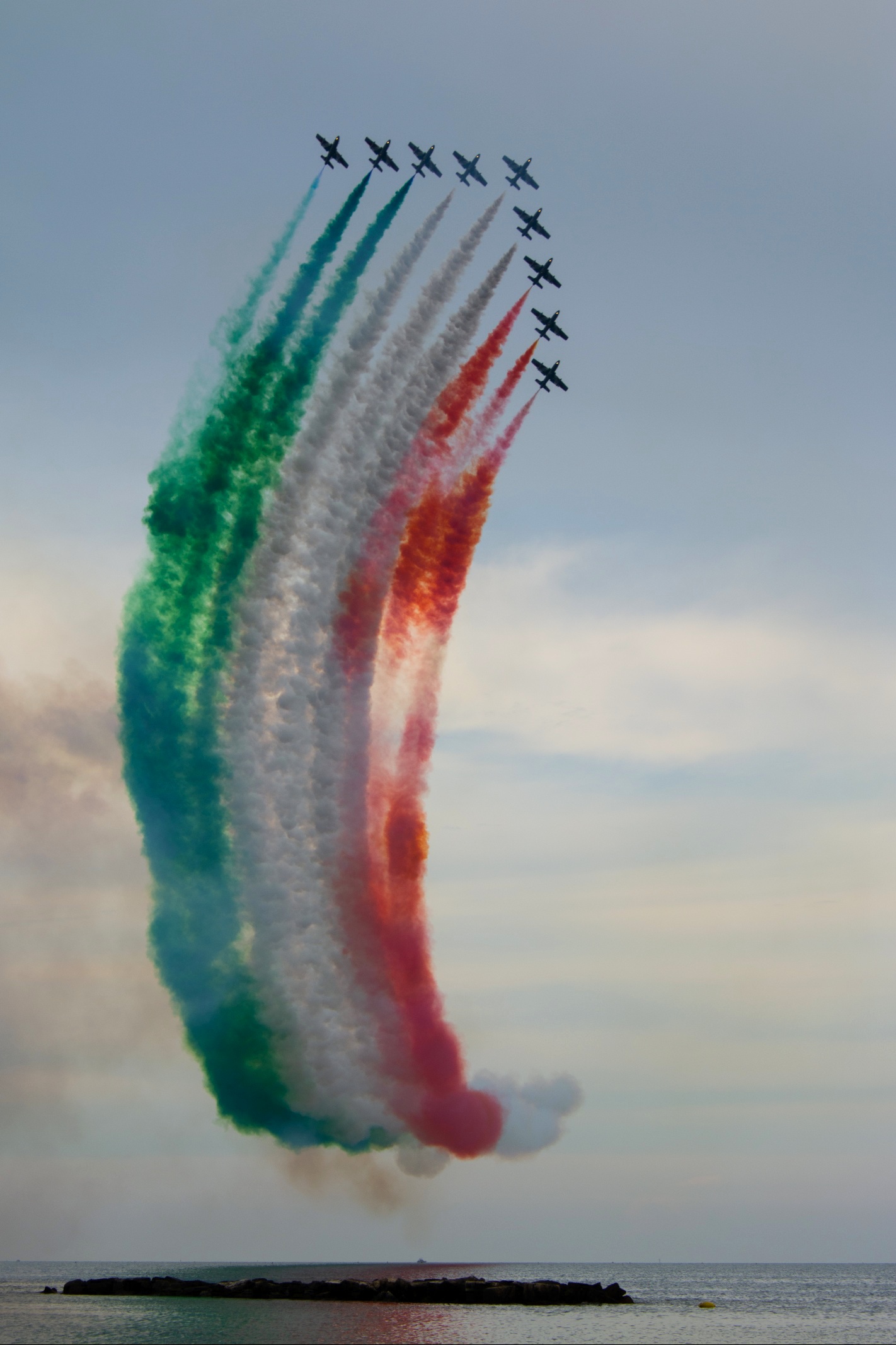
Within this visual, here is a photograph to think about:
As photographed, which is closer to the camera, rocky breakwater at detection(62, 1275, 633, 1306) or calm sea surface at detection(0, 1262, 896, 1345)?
calm sea surface at detection(0, 1262, 896, 1345)

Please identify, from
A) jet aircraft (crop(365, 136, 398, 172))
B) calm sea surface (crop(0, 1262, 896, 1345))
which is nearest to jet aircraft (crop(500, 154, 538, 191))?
jet aircraft (crop(365, 136, 398, 172))

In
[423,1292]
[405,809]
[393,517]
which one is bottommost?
[423,1292]

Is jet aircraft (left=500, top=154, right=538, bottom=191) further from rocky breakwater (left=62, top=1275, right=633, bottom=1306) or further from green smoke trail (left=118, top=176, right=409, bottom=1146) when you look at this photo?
rocky breakwater (left=62, top=1275, right=633, bottom=1306)

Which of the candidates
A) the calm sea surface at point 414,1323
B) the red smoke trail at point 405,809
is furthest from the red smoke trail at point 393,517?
the calm sea surface at point 414,1323

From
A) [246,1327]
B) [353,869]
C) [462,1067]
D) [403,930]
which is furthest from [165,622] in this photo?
[246,1327]

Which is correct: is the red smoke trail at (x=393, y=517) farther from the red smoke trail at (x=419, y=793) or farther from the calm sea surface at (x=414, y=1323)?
the calm sea surface at (x=414, y=1323)

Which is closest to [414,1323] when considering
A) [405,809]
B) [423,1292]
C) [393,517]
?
[423,1292]

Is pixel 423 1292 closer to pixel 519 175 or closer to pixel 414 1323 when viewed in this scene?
pixel 414 1323

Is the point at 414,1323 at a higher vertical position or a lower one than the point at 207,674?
lower
